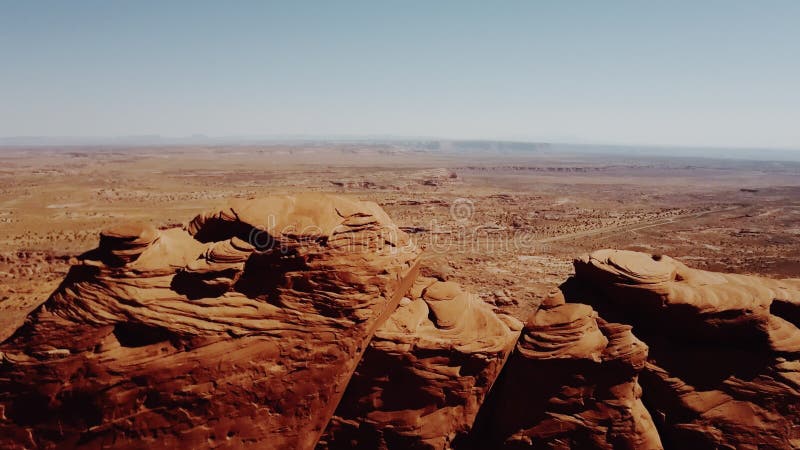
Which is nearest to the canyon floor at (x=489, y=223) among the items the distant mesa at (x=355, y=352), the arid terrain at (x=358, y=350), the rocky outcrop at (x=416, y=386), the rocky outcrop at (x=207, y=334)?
the rocky outcrop at (x=416, y=386)

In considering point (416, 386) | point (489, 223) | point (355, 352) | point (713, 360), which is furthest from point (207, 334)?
point (489, 223)

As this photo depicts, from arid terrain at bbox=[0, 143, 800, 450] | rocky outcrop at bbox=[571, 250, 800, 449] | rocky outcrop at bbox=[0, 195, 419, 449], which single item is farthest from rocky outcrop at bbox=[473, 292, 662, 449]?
rocky outcrop at bbox=[0, 195, 419, 449]

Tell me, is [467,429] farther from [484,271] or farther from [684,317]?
[484,271]

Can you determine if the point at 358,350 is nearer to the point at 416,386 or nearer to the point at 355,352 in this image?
the point at 355,352

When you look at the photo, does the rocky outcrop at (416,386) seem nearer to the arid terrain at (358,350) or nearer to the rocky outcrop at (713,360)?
the arid terrain at (358,350)

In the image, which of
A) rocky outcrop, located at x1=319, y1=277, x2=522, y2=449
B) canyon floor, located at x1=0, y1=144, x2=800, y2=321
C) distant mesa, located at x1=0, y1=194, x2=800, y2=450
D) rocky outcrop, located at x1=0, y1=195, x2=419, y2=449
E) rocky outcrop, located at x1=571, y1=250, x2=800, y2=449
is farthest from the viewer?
canyon floor, located at x1=0, y1=144, x2=800, y2=321

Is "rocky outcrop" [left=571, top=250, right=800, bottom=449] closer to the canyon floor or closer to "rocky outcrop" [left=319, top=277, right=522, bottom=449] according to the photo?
"rocky outcrop" [left=319, top=277, right=522, bottom=449]
